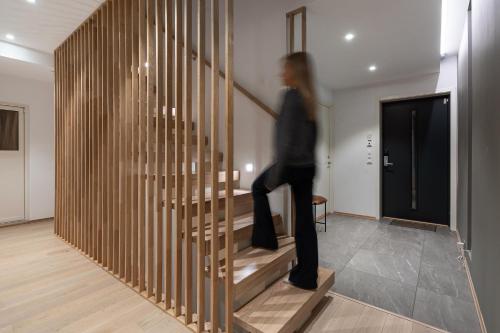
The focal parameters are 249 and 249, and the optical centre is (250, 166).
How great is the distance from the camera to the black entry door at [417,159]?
3.80 m

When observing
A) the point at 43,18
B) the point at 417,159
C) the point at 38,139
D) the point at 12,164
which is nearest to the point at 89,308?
the point at 43,18

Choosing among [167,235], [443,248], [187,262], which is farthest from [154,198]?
[443,248]

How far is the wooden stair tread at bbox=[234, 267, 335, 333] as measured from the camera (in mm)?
Result: 1338

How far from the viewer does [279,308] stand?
1461 mm

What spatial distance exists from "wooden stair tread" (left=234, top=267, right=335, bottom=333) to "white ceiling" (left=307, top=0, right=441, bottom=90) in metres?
2.30

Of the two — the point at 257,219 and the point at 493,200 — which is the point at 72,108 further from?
the point at 493,200

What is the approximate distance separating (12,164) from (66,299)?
10.8 ft

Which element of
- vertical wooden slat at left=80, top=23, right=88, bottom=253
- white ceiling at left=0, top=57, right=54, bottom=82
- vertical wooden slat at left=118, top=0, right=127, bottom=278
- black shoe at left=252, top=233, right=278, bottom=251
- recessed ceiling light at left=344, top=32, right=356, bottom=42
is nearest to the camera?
black shoe at left=252, top=233, right=278, bottom=251

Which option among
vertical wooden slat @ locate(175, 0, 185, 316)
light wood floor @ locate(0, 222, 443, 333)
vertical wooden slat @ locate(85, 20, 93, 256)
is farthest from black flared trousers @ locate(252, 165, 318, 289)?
vertical wooden slat @ locate(85, 20, 93, 256)

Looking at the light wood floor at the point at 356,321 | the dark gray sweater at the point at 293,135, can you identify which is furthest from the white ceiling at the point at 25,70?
the light wood floor at the point at 356,321

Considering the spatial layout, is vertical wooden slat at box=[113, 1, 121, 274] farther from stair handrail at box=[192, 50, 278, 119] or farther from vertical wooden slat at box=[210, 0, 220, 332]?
vertical wooden slat at box=[210, 0, 220, 332]

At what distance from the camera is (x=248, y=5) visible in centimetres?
217

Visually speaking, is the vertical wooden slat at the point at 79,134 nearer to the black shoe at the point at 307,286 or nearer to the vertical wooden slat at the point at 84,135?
the vertical wooden slat at the point at 84,135

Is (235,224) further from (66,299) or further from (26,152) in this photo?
(26,152)
